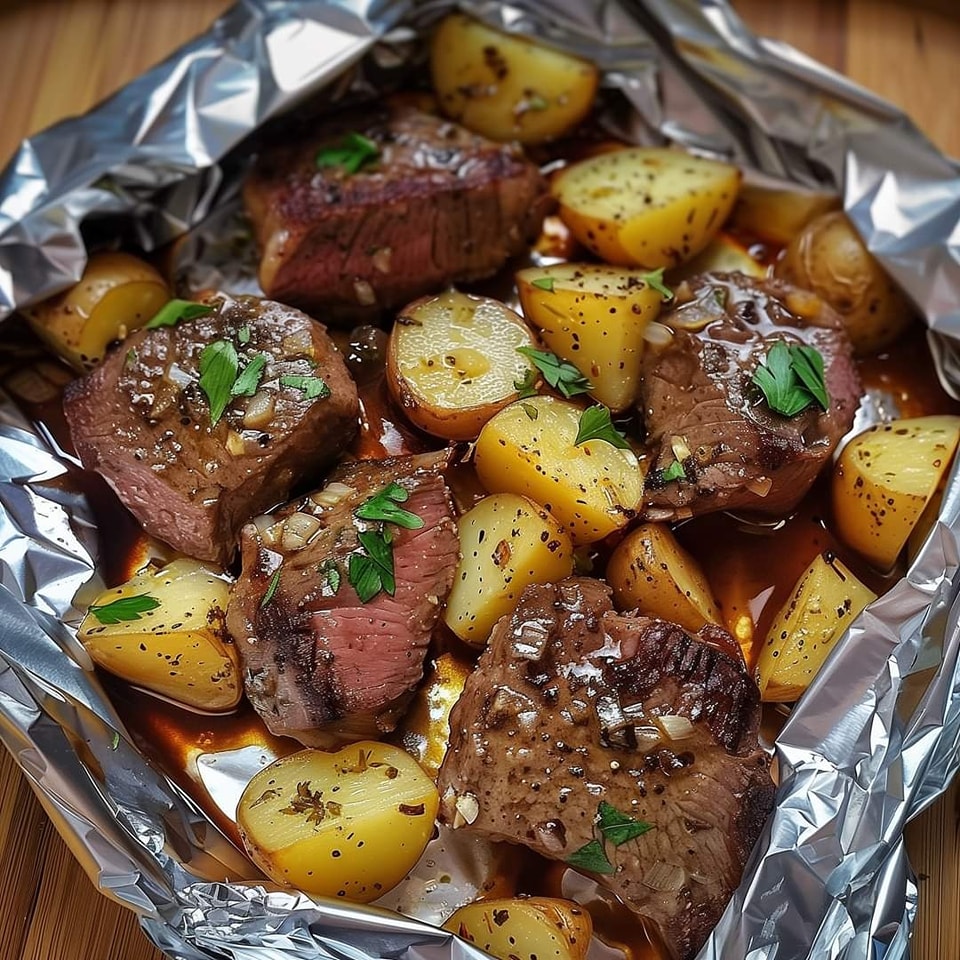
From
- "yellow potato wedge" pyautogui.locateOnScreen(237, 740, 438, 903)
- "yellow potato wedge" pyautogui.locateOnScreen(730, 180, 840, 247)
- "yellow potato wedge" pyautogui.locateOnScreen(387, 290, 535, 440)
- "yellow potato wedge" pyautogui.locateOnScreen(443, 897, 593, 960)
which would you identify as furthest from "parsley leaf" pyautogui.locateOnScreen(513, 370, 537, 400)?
"yellow potato wedge" pyautogui.locateOnScreen(443, 897, 593, 960)

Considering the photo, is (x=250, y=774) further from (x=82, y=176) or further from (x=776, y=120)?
(x=776, y=120)

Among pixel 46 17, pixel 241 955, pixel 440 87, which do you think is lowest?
pixel 241 955

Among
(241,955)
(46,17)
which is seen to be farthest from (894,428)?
(46,17)

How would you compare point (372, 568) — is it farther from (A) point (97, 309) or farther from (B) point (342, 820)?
(A) point (97, 309)

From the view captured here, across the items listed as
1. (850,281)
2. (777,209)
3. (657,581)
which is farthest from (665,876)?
(777,209)

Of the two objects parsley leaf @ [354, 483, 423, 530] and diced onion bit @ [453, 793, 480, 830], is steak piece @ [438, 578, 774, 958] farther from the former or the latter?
parsley leaf @ [354, 483, 423, 530]

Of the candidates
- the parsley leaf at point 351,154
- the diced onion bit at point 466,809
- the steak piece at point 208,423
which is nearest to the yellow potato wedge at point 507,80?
the parsley leaf at point 351,154
